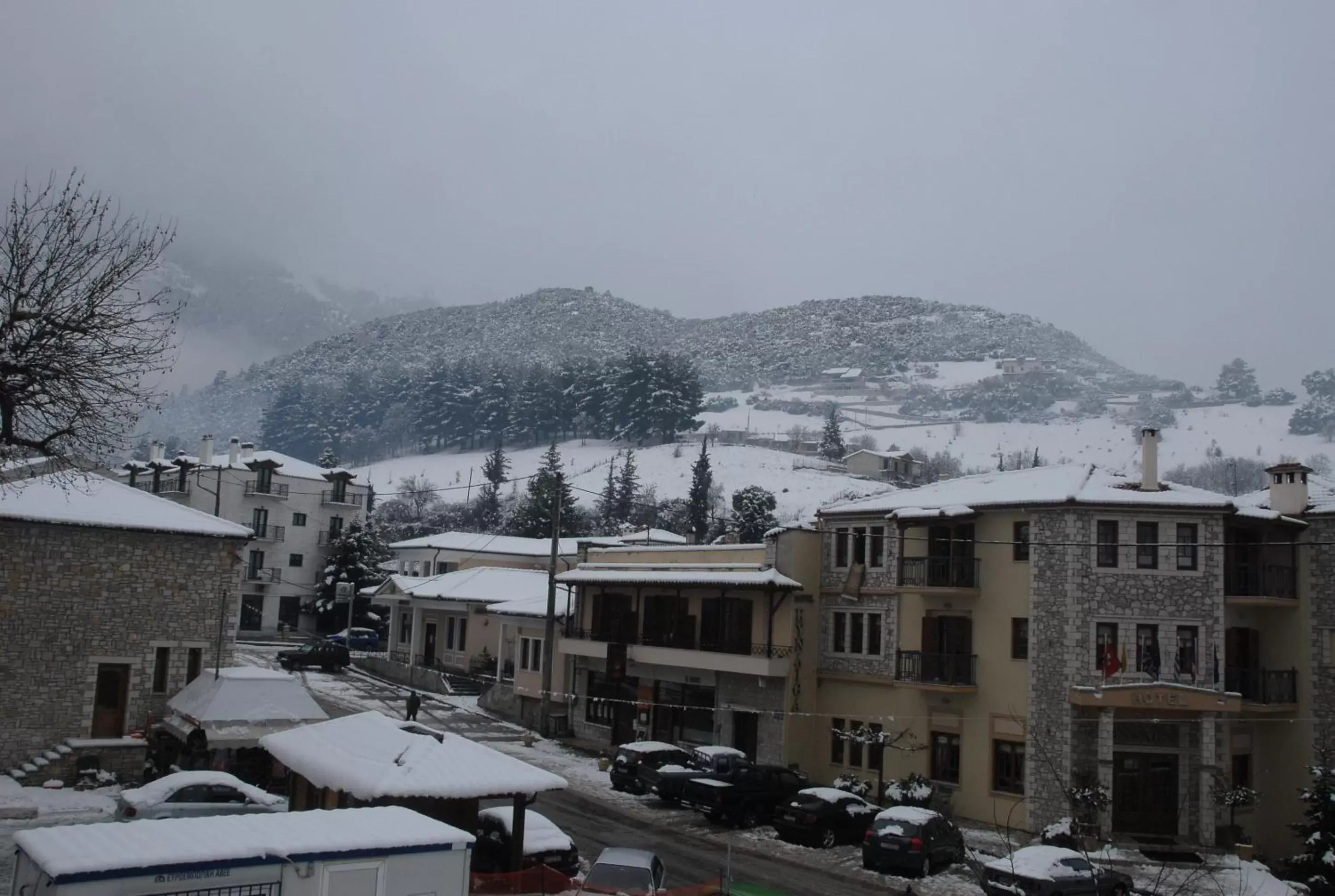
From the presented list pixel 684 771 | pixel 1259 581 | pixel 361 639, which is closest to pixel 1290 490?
pixel 1259 581

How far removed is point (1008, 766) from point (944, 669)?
316 centimetres

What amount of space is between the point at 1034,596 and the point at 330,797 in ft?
63.6

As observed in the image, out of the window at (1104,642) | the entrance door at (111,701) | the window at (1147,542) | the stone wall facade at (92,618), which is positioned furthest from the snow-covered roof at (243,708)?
Answer: the window at (1147,542)

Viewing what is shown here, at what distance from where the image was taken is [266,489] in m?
71.8

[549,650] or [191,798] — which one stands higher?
[549,650]

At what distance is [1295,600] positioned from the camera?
3070 centimetres

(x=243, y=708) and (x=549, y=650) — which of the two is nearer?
(x=243, y=708)

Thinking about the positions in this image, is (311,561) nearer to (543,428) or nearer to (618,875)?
(618,875)

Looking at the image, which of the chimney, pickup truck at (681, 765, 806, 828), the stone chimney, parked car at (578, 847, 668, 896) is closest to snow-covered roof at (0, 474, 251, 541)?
pickup truck at (681, 765, 806, 828)

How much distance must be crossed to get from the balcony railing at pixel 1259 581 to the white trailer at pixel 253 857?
81.6 ft

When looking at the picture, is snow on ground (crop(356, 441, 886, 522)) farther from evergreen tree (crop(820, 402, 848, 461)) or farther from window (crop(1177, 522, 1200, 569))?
window (crop(1177, 522, 1200, 569))

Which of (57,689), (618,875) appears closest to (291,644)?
(57,689)

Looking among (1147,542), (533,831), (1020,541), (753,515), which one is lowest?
(533,831)

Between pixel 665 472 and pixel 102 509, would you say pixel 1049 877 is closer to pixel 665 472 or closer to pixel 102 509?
pixel 102 509
